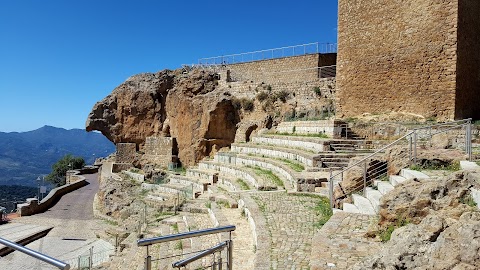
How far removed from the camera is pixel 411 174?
664cm

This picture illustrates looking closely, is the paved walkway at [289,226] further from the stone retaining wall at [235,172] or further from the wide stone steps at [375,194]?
the stone retaining wall at [235,172]

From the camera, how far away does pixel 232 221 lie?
8.11 meters

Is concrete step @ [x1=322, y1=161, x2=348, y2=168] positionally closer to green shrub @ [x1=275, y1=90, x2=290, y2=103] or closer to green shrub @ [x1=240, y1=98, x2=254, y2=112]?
green shrub @ [x1=275, y1=90, x2=290, y2=103]

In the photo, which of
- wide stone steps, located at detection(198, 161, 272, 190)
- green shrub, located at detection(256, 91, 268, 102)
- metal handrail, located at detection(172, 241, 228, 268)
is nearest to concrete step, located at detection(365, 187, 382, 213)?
metal handrail, located at detection(172, 241, 228, 268)

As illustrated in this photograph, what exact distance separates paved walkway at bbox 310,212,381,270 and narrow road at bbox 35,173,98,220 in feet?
56.5

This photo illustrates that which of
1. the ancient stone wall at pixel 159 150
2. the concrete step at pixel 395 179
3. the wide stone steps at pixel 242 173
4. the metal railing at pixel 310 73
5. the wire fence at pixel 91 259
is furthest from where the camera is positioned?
the ancient stone wall at pixel 159 150

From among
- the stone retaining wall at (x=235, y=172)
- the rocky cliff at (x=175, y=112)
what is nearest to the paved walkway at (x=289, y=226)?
the stone retaining wall at (x=235, y=172)

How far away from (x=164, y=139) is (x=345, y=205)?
19.1 meters

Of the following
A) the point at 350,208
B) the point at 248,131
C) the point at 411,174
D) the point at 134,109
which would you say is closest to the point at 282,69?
the point at 248,131

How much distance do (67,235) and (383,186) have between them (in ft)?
47.4

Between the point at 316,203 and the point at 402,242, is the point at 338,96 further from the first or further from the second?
the point at 402,242

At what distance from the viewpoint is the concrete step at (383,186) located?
6.67 m

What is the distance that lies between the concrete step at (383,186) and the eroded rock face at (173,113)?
15.1 m

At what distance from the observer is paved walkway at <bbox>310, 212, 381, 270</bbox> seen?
441 cm
